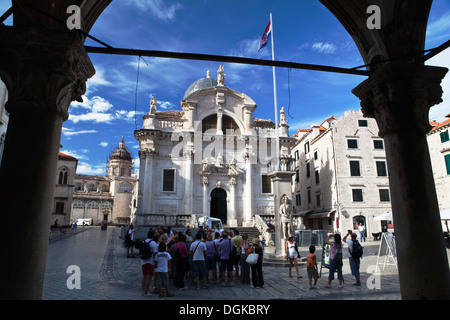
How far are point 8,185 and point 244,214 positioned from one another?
87.3ft

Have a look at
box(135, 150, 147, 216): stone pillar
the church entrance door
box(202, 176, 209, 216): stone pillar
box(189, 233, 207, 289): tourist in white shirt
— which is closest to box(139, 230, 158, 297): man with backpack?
box(189, 233, 207, 289): tourist in white shirt

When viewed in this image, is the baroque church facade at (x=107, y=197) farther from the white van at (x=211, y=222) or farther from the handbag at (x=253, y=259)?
the handbag at (x=253, y=259)

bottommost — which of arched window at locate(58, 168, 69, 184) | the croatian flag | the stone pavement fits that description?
the stone pavement

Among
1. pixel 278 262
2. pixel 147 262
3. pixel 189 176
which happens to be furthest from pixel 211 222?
pixel 147 262

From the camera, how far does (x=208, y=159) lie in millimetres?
29703

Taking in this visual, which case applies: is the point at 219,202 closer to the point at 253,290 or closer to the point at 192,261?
the point at 192,261

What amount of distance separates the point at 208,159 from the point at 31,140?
84.3 feet

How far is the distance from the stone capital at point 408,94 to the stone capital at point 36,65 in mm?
4854

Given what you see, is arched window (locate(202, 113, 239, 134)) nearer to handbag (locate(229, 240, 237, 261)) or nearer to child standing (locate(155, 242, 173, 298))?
handbag (locate(229, 240, 237, 261))

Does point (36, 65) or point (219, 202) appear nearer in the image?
point (36, 65)

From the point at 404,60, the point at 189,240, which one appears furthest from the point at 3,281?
the point at 189,240

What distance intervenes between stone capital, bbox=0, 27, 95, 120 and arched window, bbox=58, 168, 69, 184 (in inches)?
1840

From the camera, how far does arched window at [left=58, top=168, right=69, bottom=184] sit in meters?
45.8

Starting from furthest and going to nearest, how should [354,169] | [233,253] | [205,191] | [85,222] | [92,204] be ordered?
1. [92,204]
2. [85,222]
3. [354,169]
4. [205,191]
5. [233,253]
